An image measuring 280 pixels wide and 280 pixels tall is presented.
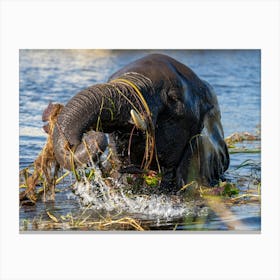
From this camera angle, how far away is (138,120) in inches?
324

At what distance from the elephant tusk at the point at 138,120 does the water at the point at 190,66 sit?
708 mm

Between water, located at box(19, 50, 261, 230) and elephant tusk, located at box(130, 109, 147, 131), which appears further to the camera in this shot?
water, located at box(19, 50, 261, 230)

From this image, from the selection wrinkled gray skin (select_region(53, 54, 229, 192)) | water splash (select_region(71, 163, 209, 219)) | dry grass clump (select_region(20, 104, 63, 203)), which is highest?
wrinkled gray skin (select_region(53, 54, 229, 192))

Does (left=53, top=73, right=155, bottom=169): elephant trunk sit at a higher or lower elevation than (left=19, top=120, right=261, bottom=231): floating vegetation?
higher

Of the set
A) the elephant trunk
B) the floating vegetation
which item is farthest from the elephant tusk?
the floating vegetation

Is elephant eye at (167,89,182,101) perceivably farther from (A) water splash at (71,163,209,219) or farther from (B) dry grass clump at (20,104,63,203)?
(B) dry grass clump at (20,104,63,203)

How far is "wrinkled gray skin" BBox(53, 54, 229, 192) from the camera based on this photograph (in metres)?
7.85

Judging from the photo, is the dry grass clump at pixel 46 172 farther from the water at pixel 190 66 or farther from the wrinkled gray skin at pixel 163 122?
the wrinkled gray skin at pixel 163 122

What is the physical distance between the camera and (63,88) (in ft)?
34.3

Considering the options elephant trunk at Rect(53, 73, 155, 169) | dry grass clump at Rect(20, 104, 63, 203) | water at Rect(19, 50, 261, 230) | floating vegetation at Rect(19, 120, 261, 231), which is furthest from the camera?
water at Rect(19, 50, 261, 230)

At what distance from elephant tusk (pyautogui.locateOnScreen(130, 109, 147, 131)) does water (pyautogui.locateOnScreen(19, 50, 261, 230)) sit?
708 mm

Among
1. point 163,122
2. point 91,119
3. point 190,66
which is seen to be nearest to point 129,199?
point 163,122
